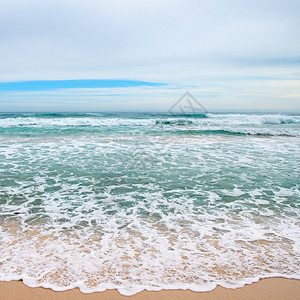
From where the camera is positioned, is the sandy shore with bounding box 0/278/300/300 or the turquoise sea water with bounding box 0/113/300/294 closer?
the sandy shore with bounding box 0/278/300/300

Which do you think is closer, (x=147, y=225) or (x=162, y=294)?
(x=162, y=294)

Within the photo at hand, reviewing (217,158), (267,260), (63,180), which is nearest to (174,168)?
(217,158)

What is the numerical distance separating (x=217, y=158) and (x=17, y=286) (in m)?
7.93

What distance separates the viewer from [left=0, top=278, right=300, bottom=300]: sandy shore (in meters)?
2.56

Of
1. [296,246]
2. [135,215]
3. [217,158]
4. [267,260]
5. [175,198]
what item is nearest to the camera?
[267,260]

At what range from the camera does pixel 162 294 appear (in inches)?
103

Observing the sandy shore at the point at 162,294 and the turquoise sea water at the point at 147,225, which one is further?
the turquoise sea water at the point at 147,225

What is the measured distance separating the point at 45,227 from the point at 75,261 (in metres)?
1.15

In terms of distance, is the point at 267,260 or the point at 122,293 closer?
the point at 122,293

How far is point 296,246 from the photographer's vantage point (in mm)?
3480

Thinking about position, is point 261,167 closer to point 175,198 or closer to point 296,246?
point 175,198

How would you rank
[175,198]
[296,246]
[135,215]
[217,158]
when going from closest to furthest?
[296,246] → [135,215] → [175,198] → [217,158]

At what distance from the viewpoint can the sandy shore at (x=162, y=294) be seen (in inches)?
101

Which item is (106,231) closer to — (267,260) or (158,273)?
(158,273)
